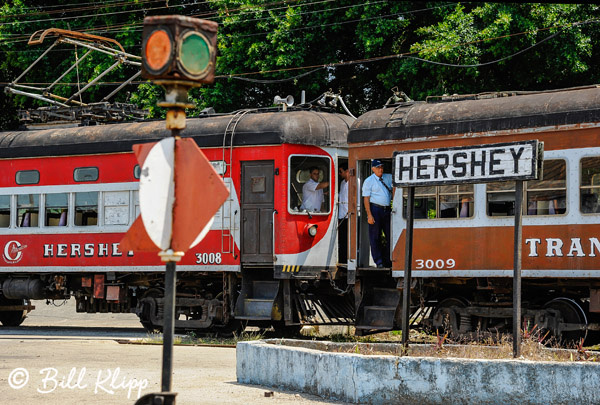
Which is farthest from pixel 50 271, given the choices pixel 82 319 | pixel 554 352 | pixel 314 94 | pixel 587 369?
pixel 587 369

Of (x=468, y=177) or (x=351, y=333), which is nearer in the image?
(x=468, y=177)

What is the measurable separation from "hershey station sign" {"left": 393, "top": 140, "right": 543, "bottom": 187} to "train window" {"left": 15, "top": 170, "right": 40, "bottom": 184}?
11299 mm

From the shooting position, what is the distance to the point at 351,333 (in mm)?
19391

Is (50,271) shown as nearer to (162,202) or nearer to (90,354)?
(90,354)

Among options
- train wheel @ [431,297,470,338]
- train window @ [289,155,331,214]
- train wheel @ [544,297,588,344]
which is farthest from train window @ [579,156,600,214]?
train window @ [289,155,331,214]

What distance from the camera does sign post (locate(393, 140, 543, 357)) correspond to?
34.9ft

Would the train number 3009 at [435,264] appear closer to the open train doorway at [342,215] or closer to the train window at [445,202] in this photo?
the train window at [445,202]

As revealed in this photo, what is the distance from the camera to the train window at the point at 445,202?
15914 mm

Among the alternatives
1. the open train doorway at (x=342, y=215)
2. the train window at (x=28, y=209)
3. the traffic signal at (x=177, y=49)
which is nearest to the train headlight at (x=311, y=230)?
the open train doorway at (x=342, y=215)

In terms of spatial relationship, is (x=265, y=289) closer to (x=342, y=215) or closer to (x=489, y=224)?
(x=342, y=215)

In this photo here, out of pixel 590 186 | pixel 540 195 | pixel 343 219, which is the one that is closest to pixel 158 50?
pixel 590 186

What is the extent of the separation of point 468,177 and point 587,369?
112 inches

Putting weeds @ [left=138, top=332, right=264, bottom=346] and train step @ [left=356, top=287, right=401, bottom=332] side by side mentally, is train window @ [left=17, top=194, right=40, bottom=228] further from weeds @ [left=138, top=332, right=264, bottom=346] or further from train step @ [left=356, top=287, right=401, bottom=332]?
train step @ [left=356, top=287, right=401, bottom=332]

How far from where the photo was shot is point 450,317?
1598cm
